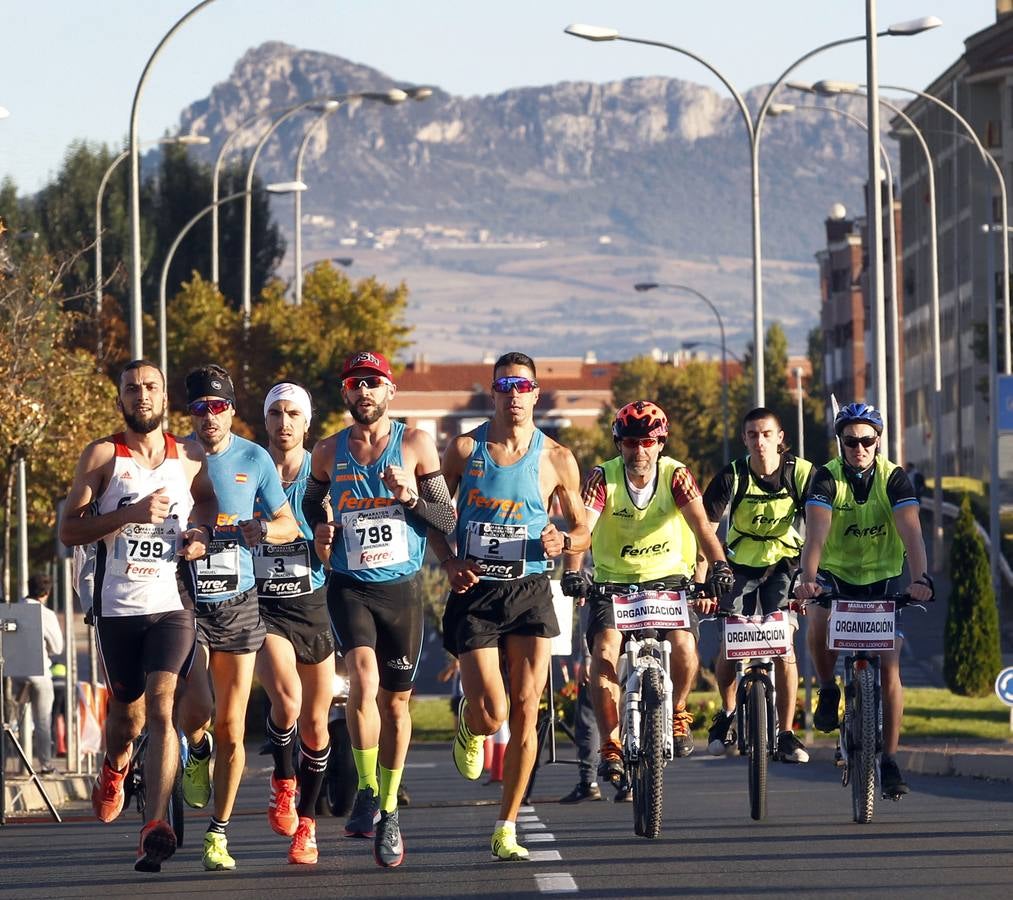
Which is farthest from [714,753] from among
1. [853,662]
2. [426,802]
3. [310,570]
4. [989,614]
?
[989,614]

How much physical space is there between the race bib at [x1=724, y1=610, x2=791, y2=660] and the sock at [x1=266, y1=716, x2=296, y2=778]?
9.01 ft

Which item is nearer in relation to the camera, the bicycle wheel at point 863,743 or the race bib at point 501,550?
the race bib at point 501,550

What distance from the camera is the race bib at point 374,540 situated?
1173 centimetres

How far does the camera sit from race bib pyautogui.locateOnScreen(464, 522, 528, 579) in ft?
38.7

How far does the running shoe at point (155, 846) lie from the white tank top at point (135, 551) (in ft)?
3.24

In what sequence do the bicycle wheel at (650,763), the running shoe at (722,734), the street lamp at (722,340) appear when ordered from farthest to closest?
1. the street lamp at (722,340)
2. the running shoe at (722,734)
3. the bicycle wheel at (650,763)

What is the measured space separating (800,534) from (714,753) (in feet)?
4.35

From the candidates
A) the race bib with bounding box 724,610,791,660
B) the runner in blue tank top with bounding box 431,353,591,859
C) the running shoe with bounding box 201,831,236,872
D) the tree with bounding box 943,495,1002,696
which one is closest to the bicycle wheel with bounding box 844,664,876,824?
the race bib with bounding box 724,610,791,660

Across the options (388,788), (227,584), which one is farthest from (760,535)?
(227,584)

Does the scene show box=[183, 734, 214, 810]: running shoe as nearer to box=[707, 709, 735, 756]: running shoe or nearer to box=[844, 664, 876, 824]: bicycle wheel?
box=[707, 709, 735, 756]: running shoe

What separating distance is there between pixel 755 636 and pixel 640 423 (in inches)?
60.7

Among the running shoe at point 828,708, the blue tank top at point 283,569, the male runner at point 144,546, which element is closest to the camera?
the male runner at point 144,546

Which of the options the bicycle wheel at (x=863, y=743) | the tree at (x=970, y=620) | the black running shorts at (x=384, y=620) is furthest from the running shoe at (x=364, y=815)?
the tree at (x=970, y=620)

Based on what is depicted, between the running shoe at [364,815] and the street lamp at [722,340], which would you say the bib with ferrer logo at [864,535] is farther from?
the street lamp at [722,340]
